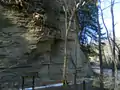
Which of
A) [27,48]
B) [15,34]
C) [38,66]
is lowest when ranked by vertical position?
[38,66]

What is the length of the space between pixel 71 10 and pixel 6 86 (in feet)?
13.2

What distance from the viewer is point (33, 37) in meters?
→ 9.48

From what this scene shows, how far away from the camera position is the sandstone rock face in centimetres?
882

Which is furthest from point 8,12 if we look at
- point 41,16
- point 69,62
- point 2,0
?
point 69,62

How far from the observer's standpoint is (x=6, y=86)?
8.37 meters

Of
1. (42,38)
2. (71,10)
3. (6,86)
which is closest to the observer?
(6,86)

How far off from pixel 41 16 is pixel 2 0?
1801 mm

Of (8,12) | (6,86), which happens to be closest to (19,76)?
(6,86)

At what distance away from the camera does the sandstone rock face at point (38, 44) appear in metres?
8.82

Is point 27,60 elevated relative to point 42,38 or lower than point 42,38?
lower

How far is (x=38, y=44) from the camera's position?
9609 millimetres

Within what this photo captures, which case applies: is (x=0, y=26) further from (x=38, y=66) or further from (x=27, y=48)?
(x=38, y=66)

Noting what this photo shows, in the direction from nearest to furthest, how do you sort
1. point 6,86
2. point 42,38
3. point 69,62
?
point 6,86
point 42,38
point 69,62

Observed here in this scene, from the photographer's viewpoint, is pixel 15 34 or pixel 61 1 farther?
pixel 61 1
